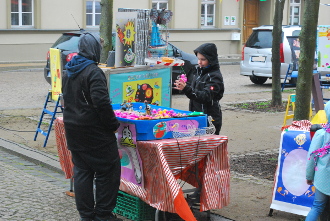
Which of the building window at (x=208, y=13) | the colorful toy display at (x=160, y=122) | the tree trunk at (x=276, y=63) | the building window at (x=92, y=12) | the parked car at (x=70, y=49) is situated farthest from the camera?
the building window at (x=208, y=13)

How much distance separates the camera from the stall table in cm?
566

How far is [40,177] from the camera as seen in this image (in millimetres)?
8000

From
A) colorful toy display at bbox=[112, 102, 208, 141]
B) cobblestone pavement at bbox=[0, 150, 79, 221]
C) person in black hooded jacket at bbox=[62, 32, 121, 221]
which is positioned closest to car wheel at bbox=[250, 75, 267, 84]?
cobblestone pavement at bbox=[0, 150, 79, 221]

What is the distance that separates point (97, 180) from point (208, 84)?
5.22 ft

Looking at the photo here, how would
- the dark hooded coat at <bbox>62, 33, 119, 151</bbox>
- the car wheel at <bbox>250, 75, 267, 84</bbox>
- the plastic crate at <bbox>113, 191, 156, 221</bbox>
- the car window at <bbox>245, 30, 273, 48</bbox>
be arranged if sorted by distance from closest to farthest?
the dark hooded coat at <bbox>62, 33, 119, 151</bbox>
the plastic crate at <bbox>113, 191, 156, 221</bbox>
the car window at <bbox>245, 30, 273, 48</bbox>
the car wheel at <bbox>250, 75, 267, 84</bbox>

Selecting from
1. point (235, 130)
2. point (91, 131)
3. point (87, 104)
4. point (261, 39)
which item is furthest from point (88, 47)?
point (261, 39)

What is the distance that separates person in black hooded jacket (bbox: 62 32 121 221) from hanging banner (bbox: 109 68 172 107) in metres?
1.54

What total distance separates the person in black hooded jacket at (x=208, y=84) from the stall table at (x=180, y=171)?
1.91 ft

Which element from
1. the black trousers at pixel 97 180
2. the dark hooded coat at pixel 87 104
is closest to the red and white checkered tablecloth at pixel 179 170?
the black trousers at pixel 97 180

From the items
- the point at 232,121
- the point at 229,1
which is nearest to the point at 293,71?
the point at 232,121

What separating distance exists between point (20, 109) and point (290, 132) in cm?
835

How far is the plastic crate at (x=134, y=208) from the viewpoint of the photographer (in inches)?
242

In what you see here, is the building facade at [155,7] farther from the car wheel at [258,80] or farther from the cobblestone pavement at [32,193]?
the cobblestone pavement at [32,193]

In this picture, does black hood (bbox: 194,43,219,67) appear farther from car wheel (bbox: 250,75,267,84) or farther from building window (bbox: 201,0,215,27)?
building window (bbox: 201,0,215,27)
